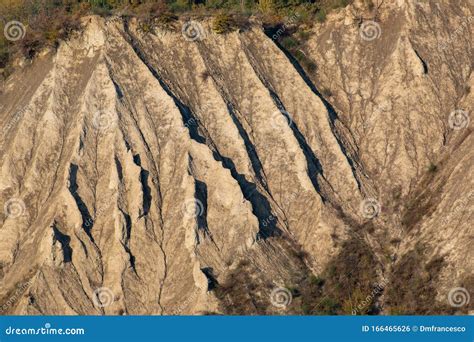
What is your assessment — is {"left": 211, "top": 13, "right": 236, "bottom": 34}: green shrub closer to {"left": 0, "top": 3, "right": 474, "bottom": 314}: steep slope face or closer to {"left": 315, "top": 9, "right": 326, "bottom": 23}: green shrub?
{"left": 0, "top": 3, "right": 474, "bottom": 314}: steep slope face

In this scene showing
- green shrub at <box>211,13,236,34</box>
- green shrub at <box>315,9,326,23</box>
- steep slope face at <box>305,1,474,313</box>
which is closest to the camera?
steep slope face at <box>305,1,474,313</box>

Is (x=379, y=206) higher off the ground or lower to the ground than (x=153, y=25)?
lower

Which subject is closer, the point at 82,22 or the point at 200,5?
the point at 82,22

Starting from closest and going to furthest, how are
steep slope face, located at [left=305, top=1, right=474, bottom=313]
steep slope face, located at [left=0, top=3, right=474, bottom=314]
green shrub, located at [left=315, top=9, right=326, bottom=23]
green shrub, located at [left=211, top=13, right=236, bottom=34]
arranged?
steep slope face, located at [left=0, top=3, right=474, bottom=314], steep slope face, located at [left=305, top=1, right=474, bottom=313], green shrub, located at [left=211, top=13, right=236, bottom=34], green shrub, located at [left=315, top=9, right=326, bottom=23]

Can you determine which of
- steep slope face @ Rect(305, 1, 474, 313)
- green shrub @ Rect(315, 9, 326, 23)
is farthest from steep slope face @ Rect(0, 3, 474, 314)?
green shrub @ Rect(315, 9, 326, 23)

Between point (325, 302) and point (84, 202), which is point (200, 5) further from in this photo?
point (325, 302)

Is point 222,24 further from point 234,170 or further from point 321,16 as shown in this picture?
point 234,170

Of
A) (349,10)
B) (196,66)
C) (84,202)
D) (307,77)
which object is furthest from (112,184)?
(349,10)

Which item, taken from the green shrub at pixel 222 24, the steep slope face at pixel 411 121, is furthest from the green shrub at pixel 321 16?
the green shrub at pixel 222 24
